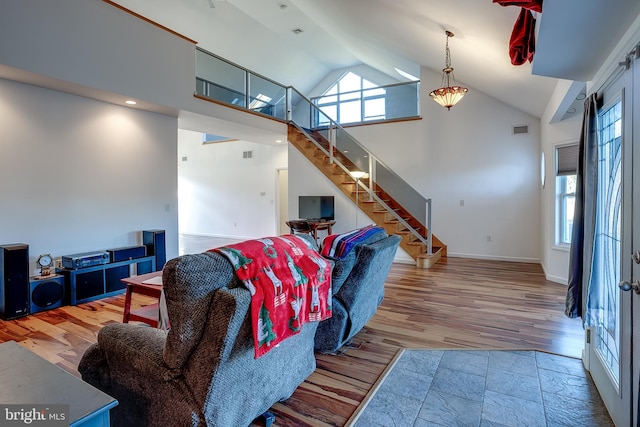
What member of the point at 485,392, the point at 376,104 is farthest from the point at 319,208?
the point at 485,392

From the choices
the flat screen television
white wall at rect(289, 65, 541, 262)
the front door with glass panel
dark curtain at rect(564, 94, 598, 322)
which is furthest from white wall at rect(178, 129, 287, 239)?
the front door with glass panel

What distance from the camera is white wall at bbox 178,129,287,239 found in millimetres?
9039

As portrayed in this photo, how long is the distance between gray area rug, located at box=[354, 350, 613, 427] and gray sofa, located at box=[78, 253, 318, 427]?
0.79 meters

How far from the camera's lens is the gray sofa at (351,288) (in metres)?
2.45

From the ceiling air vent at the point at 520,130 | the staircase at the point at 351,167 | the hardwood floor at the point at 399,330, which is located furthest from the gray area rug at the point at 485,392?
the ceiling air vent at the point at 520,130

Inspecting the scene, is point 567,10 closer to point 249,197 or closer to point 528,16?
point 528,16

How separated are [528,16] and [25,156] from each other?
506 cm

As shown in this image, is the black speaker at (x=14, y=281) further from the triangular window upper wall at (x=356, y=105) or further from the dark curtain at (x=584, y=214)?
the triangular window upper wall at (x=356, y=105)

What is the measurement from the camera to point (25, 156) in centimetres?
389

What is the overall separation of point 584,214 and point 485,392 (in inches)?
51.8

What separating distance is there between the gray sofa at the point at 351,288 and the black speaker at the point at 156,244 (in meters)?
3.32

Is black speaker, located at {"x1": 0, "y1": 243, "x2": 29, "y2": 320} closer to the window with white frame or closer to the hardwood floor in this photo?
the hardwood floor

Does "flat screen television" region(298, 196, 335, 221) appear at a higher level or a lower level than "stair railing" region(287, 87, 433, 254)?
lower

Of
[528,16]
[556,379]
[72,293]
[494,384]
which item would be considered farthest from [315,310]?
[72,293]
